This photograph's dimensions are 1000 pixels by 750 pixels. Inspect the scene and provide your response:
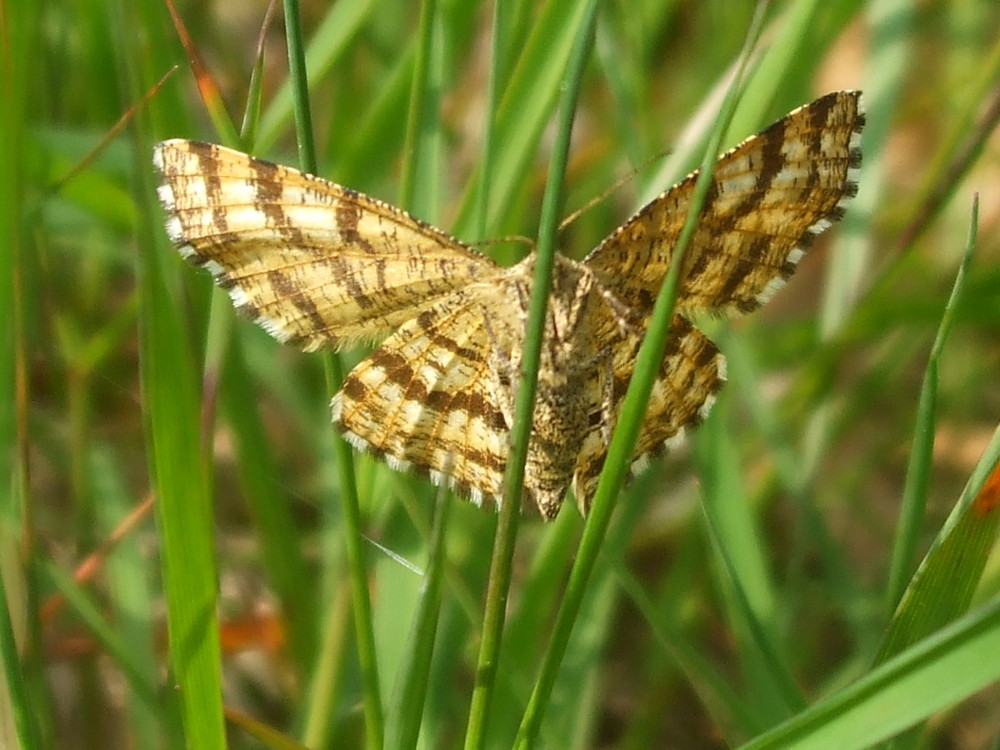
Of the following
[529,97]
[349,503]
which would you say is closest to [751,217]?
[529,97]

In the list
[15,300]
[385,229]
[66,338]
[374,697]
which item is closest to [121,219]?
[66,338]

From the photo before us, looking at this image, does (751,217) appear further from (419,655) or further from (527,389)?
(419,655)

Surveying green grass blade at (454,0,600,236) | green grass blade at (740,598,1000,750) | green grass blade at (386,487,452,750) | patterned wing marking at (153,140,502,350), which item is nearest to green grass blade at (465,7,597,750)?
green grass blade at (386,487,452,750)

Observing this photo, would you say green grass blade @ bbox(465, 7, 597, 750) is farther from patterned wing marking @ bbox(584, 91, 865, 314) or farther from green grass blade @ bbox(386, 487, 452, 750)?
patterned wing marking @ bbox(584, 91, 865, 314)

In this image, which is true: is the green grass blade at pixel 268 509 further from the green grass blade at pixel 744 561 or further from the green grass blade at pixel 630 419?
the green grass blade at pixel 630 419

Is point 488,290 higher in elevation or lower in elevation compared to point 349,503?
higher

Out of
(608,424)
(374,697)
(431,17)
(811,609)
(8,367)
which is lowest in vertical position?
(811,609)

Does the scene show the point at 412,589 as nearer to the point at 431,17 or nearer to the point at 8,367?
the point at 8,367

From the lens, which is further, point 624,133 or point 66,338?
point 66,338
